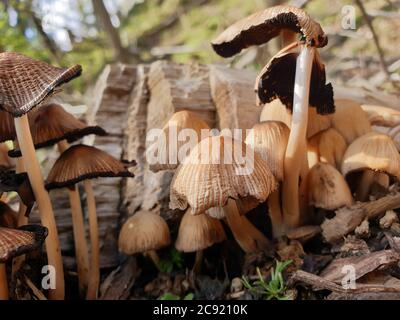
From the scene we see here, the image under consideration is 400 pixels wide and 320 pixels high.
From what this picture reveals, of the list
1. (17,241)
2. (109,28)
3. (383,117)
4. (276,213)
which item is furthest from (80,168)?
(109,28)

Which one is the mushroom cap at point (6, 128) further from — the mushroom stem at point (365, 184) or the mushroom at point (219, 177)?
the mushroom stem at point (365, 184)

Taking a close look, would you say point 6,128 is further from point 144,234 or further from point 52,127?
point 144,234

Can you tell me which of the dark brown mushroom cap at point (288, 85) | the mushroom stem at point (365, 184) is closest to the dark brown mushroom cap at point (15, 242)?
the dark brown mushroom cap at point (288, 85)

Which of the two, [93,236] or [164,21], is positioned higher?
[164,21]

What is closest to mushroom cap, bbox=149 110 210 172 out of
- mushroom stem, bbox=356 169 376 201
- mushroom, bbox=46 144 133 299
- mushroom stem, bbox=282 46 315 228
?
mushroom, bbox=46 144 133 299

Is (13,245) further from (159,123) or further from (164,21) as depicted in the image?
(164,21)
